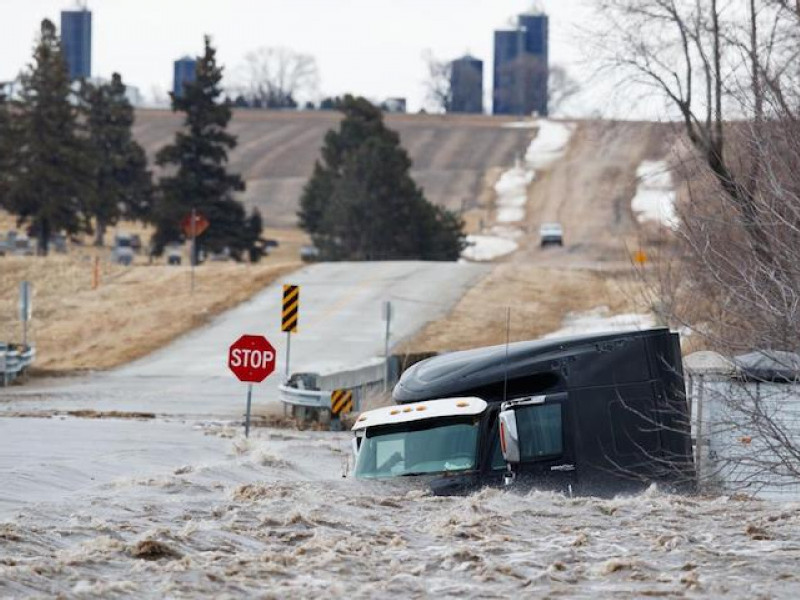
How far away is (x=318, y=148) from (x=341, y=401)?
11065cm

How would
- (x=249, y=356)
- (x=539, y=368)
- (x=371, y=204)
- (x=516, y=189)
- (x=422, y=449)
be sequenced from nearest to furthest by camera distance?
(x=422, y=449), (x=539, y=368), (x=249, y=356), (x=371, y=204), (x=516, y=189)

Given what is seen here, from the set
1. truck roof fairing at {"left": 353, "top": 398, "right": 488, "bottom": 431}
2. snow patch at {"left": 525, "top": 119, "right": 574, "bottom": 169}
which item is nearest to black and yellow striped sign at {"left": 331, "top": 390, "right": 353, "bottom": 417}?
truck roof fairing at {"left": 353, "top": 398, "right": 488, "bottom": 431}

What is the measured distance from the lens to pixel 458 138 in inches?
5684

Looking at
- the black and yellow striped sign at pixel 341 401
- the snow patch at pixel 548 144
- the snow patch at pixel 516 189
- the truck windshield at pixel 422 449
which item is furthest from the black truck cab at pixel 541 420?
the snow patch at pixel 548 144

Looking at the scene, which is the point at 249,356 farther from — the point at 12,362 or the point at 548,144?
Result: the point at 548,144

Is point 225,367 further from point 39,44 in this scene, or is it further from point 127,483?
point 39,44

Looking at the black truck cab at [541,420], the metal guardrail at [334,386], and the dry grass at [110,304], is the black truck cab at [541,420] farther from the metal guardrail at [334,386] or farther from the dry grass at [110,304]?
the dry grass at [110,304]

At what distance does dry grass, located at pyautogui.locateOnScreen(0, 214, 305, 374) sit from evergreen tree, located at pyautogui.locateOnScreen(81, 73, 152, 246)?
17321mm

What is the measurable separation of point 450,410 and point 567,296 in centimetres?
4332

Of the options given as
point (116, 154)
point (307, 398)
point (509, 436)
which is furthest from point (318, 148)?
point (509, 436)

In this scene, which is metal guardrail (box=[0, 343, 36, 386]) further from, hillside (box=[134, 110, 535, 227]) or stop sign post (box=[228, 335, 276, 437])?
hillside (box=[134, 110, 535, 227])

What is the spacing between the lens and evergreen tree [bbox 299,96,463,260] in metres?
72.5

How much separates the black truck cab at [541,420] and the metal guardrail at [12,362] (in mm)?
25163

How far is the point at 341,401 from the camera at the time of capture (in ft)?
98.5
